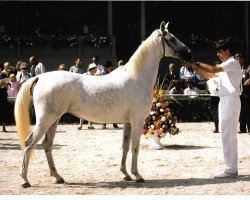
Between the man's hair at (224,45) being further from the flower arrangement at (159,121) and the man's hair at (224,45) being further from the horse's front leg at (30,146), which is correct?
the flower arrangement at (159,121)

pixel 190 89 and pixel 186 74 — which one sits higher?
pixel 186 74

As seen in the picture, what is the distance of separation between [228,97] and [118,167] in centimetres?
238

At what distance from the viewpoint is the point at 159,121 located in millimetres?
13070

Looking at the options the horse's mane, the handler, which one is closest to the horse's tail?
the horse's mane

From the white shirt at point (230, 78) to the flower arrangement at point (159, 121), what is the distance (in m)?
3.61

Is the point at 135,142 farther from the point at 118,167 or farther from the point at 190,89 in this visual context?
the point at 190,89

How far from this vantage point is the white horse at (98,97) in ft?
29.2

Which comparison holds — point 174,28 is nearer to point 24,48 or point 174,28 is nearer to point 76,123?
point 24,48

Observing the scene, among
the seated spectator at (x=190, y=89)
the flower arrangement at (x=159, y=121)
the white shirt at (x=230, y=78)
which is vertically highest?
the white shirt at (x=230, y=78)

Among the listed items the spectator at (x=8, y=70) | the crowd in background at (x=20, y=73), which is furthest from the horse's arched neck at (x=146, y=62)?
the spectator at (x=8, y=70)

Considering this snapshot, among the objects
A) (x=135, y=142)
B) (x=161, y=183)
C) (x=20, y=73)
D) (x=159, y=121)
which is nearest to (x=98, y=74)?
(x=20, y=73)

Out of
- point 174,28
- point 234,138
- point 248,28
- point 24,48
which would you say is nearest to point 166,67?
point 174,28

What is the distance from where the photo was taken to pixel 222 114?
9.50 metres

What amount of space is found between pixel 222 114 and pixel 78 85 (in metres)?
2.21
